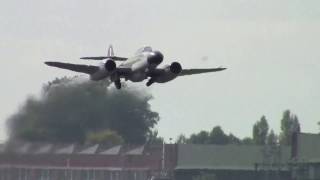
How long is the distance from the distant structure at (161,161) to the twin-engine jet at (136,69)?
18075mm

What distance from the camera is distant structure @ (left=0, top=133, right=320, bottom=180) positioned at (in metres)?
105

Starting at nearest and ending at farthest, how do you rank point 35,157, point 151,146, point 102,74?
1. point 102,74
2. point 35,157
3. point 151,146

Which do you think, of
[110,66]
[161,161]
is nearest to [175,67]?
[110,66]

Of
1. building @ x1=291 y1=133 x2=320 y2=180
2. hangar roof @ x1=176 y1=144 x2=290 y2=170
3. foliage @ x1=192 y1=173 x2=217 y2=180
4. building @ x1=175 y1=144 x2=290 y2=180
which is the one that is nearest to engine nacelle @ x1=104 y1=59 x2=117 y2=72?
building @ x1=291 y1=133 x2=320 y2=180

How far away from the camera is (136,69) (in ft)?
270

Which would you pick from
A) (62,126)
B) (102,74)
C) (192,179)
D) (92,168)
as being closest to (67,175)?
(92,168)

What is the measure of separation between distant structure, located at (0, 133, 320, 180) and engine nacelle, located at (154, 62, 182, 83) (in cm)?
2236

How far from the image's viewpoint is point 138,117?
396 ft

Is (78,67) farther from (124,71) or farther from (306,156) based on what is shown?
(306,156)

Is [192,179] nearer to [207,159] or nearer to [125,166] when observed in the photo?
[207,159]

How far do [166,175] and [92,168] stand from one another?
15.9 m

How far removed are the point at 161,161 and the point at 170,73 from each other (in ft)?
183

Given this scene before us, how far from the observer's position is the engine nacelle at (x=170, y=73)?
8200cm

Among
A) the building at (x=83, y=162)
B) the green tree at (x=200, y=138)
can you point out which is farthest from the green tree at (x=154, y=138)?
the green tree at (x=200, y=138)
